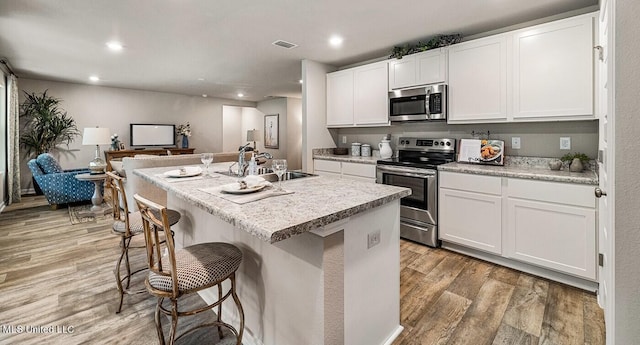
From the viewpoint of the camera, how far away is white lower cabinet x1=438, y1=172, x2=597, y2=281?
2.29 m

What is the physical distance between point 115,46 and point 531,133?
5.00 metres

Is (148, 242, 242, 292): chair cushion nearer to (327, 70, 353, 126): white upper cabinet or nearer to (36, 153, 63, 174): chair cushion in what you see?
(327, 70, 353, 126): white upper cabinet

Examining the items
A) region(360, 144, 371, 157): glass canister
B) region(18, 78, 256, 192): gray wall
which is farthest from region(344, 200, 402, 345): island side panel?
region(18, 78, 256, 192): gray wall

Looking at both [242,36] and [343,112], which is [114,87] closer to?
[242,36]

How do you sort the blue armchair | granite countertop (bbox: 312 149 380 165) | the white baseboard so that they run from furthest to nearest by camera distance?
the blue armchair
granite countertop (bbox: 312 149 380 165)
the white baseboard

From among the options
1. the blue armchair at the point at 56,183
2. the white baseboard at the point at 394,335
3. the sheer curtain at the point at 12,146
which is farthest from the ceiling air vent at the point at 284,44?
the sheer curtain at the point at 12,146

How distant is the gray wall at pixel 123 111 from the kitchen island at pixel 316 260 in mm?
6659

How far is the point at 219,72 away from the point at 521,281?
209 inches

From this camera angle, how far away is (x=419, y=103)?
3553 millimetres

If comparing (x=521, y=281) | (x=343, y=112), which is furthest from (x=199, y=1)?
(x=521, y=281)

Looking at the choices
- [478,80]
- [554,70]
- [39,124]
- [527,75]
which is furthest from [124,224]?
[39,124]

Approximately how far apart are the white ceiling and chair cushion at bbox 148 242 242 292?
7.01 ft

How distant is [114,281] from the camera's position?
2.52 meters

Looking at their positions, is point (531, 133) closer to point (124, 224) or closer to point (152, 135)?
point (124, 224)
